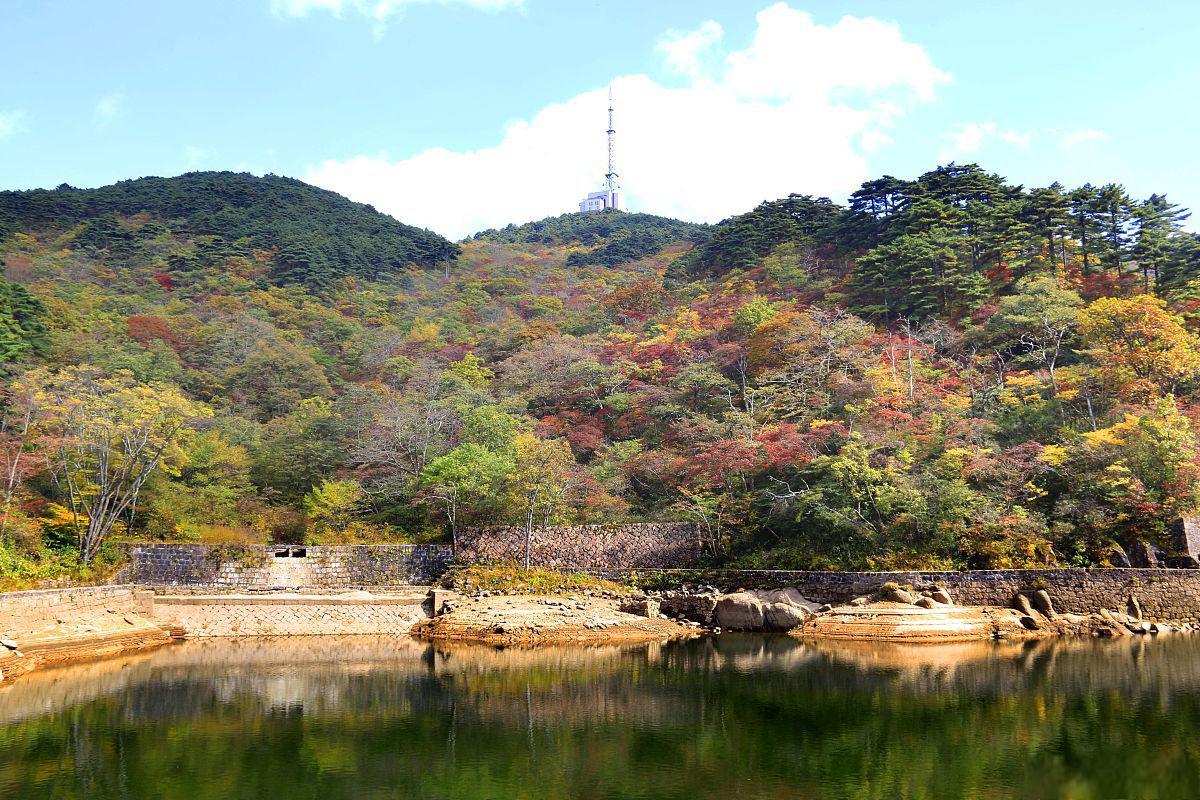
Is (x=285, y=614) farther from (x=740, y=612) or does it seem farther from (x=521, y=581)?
(x=740, y=612)

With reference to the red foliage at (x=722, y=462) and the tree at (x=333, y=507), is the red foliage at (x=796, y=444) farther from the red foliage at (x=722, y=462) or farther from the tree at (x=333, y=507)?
the tree at (x=333, y=507)

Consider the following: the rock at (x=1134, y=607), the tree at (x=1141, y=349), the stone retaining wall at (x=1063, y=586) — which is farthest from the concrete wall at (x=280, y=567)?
the tree at (x=1141, y=349)

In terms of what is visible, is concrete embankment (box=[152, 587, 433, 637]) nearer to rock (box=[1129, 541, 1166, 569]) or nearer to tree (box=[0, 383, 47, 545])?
tree (box=[0, 383, 47, 545])

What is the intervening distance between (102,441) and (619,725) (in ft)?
63.8

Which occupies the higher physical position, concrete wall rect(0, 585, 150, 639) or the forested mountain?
the forested mountain

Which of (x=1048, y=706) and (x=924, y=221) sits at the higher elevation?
(x=924, y=221)

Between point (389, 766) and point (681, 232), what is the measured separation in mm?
73038

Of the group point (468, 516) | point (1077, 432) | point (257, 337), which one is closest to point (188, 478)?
point (468, 516)

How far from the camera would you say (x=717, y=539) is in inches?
1054

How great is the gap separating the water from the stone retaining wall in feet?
5.67

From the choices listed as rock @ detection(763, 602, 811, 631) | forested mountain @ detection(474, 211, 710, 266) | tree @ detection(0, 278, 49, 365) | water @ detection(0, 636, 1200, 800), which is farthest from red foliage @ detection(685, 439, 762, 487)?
forested mountain @ detection(474, 211, 710, 266)

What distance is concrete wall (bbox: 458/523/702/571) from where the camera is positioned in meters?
26.7

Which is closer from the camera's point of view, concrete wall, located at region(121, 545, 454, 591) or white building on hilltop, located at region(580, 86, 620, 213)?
concrete wall, located at region(121, 545, 454, 591)

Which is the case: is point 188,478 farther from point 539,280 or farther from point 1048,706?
point 539,280
